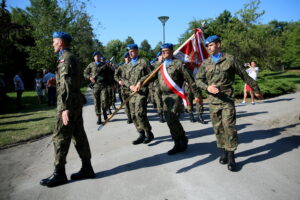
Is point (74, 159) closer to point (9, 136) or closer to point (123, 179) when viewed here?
point (123, 179)

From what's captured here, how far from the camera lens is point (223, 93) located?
4012mm

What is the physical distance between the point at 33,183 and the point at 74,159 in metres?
1.11

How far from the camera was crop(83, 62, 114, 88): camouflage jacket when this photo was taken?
826 centimetres

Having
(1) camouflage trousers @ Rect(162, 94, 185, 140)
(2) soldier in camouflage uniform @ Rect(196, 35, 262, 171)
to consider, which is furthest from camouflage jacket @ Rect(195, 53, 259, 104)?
(1) camouflage trousers @ Rect(162, 94, 185, 140)

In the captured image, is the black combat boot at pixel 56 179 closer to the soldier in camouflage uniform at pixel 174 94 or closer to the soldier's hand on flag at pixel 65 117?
the soldier's hand on flag at pixel 65 117

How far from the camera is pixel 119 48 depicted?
315ft

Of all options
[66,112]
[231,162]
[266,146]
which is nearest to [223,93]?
[231,162]

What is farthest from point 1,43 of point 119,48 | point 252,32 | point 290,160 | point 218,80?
point 119,48

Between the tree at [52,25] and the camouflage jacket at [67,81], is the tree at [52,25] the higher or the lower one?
the higher one

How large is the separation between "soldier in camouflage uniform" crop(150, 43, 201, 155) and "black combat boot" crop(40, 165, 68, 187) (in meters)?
2.06

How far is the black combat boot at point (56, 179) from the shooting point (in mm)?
3623

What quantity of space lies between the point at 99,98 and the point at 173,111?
433 centimetres

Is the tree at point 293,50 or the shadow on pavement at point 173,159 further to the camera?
the tree at point 293,50

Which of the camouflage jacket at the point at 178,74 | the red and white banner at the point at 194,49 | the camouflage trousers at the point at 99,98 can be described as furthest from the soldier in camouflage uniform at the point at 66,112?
the camouflage trousers at the point at 99,98
